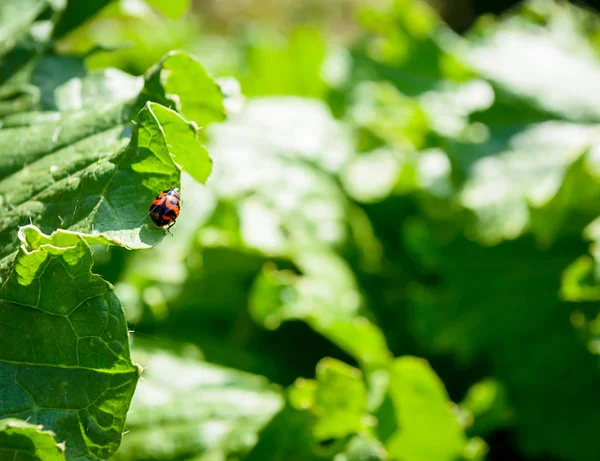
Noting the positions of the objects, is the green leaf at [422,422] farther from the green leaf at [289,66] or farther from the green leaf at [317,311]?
the green leaf at [289,66]

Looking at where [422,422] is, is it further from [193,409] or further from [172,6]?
[172,6]

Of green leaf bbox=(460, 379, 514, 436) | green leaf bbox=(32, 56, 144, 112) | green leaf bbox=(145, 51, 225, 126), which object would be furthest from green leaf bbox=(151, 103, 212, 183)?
green leaf bbox=(460, 379, 514, 436)

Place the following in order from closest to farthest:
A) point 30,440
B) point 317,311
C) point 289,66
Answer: point 30,440 → point 317,311 → point 289,66

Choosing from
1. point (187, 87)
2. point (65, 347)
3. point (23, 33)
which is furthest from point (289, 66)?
point (65, 347)

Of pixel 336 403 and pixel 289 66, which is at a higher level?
pixel 336 403

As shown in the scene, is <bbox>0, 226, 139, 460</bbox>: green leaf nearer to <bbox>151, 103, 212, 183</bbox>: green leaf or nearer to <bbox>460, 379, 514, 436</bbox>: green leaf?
<bbox>151, 103, 212, 183</bbox>: green leaf

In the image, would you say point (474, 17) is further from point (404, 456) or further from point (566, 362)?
point (404, 456)

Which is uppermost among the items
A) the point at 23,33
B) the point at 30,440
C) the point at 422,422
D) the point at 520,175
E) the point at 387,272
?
the point at 23,33
